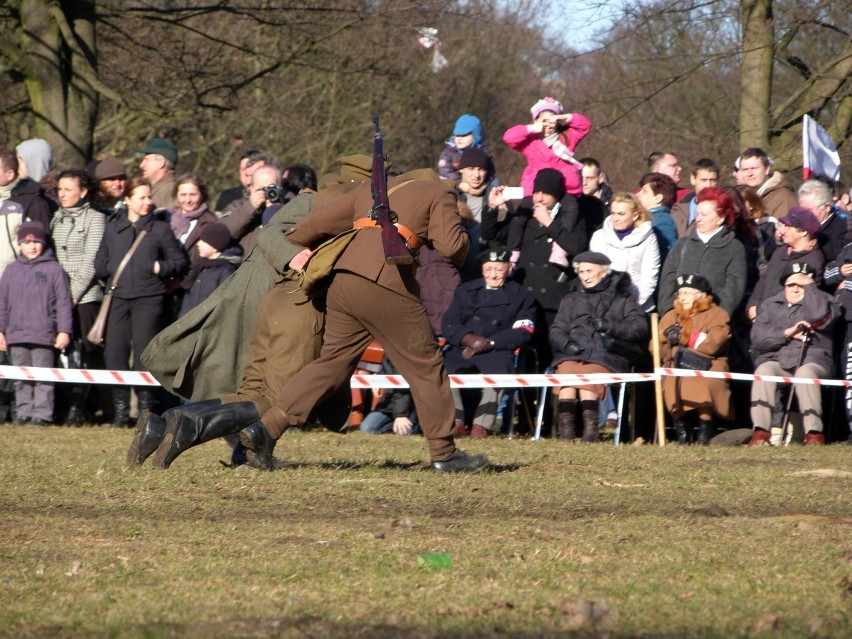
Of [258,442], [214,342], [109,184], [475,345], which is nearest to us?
[258,442]

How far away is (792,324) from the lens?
35.9ft

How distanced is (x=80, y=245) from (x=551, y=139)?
4.09 meters

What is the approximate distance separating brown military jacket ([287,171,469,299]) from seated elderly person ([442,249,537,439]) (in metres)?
3.87

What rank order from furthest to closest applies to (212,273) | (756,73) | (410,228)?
(756,73) < (212,273) < (410,228)

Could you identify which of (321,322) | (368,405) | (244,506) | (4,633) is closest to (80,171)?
(368,405)

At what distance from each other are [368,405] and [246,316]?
3.90 meters

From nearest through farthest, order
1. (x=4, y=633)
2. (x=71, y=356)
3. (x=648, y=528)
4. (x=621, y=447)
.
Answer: (x=4, y=633)
(x=648, y=528)
(x=621, y=447)
(x=71, y=356)

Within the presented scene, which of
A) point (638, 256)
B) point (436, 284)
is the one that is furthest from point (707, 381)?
point (436, 284)

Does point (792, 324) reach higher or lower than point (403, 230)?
lower

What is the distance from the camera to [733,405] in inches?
452

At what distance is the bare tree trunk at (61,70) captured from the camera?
15.9 metres

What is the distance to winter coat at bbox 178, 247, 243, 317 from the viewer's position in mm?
11695

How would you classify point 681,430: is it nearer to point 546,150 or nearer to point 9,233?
point 546,150

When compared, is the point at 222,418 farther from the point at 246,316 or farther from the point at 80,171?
the point at 80,171
